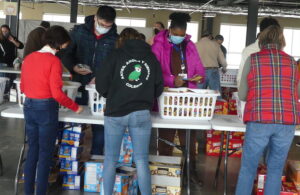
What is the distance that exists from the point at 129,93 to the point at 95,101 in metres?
0.56

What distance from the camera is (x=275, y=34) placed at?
2543mm

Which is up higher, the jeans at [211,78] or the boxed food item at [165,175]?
the jeans at [211,78]

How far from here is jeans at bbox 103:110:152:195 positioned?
2.59 metres

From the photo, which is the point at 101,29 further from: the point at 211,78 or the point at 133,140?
the point at 211,78

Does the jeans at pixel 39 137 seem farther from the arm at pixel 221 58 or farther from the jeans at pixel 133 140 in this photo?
the arm at pixel 221 58

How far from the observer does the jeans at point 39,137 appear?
8.95ft

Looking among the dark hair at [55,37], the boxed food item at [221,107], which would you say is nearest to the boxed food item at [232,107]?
the boxed food item at [221,107]

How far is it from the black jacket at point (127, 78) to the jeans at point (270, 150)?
0.73m

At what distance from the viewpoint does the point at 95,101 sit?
3.01 m

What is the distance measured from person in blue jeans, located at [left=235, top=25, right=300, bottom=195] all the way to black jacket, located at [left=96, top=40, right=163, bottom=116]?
665 millimetres

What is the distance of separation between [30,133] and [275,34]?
1.84m

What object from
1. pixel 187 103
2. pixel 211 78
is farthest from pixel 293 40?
pixel 187 103

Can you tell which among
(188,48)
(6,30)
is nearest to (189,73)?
(188,48)

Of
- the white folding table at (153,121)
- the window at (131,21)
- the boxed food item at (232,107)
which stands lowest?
the boxed food item at (232,107)
